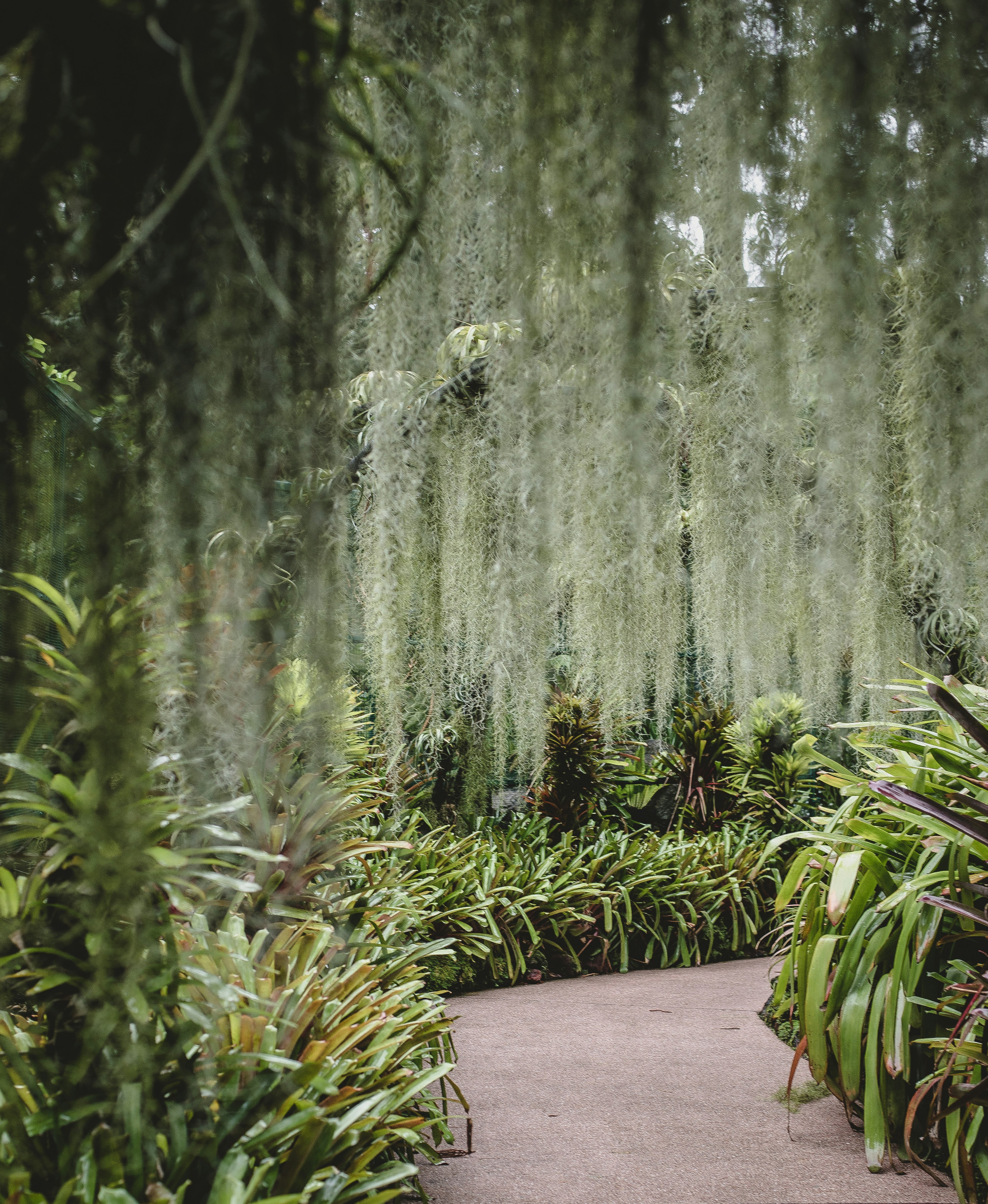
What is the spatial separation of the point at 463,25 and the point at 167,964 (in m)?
0.80

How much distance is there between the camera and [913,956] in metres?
1.82

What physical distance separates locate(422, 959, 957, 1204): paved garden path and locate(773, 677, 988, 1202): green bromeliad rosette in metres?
0.18

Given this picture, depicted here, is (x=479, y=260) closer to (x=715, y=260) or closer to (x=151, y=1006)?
(x=715, y=260)

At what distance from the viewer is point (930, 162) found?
1.61ft

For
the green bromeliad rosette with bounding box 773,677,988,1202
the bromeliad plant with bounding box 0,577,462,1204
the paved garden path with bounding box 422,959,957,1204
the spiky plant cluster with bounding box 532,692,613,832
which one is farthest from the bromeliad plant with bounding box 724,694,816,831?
→ the bromeliad plant with bounding box 0,577,462,1204

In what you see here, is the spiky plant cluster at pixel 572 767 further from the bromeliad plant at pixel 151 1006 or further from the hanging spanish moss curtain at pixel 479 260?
the hanging spanish moss curtain at pixel 479 260

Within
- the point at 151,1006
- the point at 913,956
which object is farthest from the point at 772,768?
the point at 151,1006

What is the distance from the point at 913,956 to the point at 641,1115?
100cm

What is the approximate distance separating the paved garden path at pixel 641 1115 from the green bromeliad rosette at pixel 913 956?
0.58 feet

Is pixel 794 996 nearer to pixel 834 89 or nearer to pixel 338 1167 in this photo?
pixel 338 1167

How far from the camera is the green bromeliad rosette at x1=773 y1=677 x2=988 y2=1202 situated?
167cm

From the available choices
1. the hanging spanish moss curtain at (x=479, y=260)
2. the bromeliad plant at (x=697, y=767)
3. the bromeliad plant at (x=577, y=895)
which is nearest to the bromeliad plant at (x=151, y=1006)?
the hanging spanish moss curtain at (x=479, y=260)

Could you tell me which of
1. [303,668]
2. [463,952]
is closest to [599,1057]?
[463,952]

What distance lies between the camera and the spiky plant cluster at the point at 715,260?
1.57 ft
